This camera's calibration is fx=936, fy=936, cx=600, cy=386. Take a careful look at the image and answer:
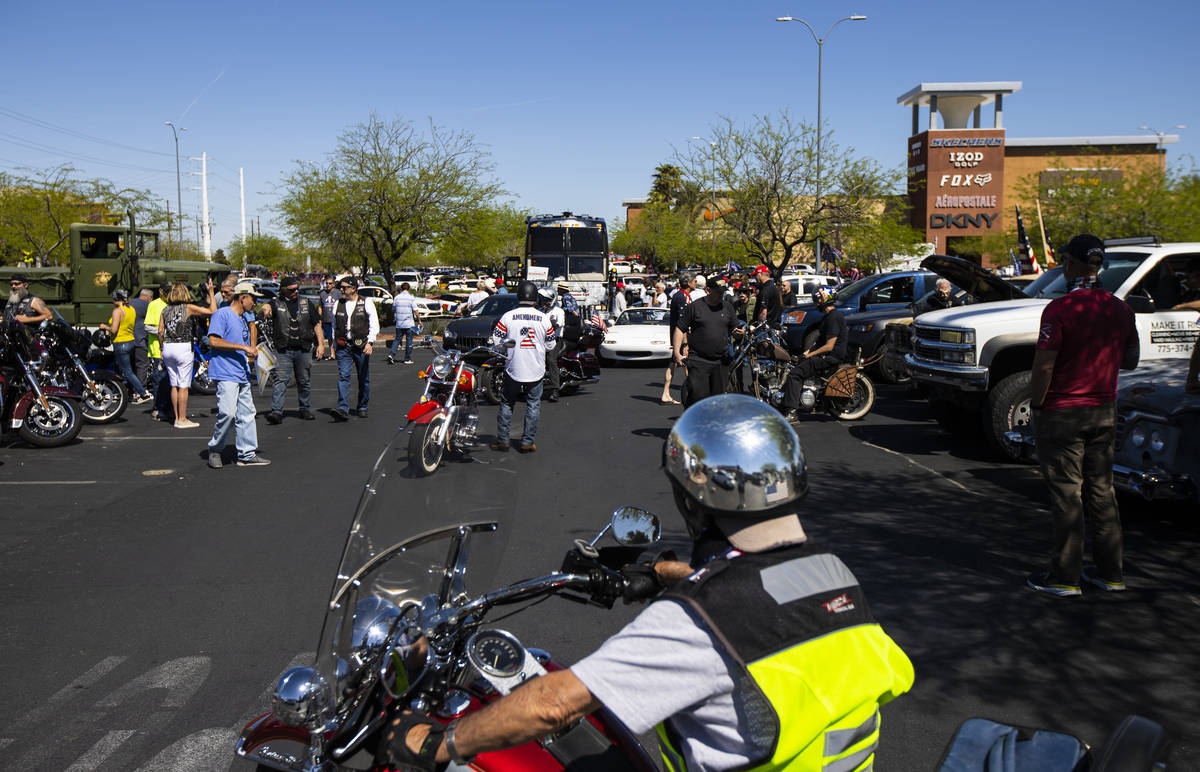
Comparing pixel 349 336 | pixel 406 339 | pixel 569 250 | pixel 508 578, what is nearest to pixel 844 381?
pixel 349 336

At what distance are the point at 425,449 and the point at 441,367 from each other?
7884 mm

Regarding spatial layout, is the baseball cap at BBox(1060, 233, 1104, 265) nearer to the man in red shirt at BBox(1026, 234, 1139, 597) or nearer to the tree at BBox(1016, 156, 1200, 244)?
the man in red shirt at BBox(1026, 234, 1139, 597)

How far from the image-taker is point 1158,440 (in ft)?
20.8

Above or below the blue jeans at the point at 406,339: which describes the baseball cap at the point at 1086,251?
above

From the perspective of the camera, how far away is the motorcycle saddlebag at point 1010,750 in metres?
1.75

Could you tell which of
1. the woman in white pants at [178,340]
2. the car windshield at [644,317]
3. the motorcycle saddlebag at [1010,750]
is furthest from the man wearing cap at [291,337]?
the motorcycle saddlebag at [1010,750]

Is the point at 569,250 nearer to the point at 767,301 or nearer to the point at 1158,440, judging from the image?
the point at 767,301

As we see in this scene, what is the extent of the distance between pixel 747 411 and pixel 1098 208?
30243 millimetres

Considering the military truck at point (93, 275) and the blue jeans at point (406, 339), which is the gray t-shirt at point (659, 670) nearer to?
the blue jeans at point (406, 339)

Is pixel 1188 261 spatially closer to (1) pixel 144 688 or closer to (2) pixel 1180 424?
(2) pixel 1180 424

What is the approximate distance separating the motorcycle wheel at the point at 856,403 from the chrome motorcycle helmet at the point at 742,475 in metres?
10.4

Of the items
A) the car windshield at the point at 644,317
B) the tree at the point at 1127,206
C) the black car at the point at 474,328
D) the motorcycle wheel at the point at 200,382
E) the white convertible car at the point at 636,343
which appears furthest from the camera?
the tree at the point at 1127,206

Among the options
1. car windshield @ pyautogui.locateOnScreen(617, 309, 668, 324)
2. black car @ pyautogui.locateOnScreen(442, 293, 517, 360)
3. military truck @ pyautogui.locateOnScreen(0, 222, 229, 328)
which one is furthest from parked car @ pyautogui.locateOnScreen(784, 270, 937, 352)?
military truck @ pyautogui.locateOnScreen(0, 222, 229, 328)

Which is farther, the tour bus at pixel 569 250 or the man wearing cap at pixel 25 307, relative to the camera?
the tour bus at pixel 569 250
